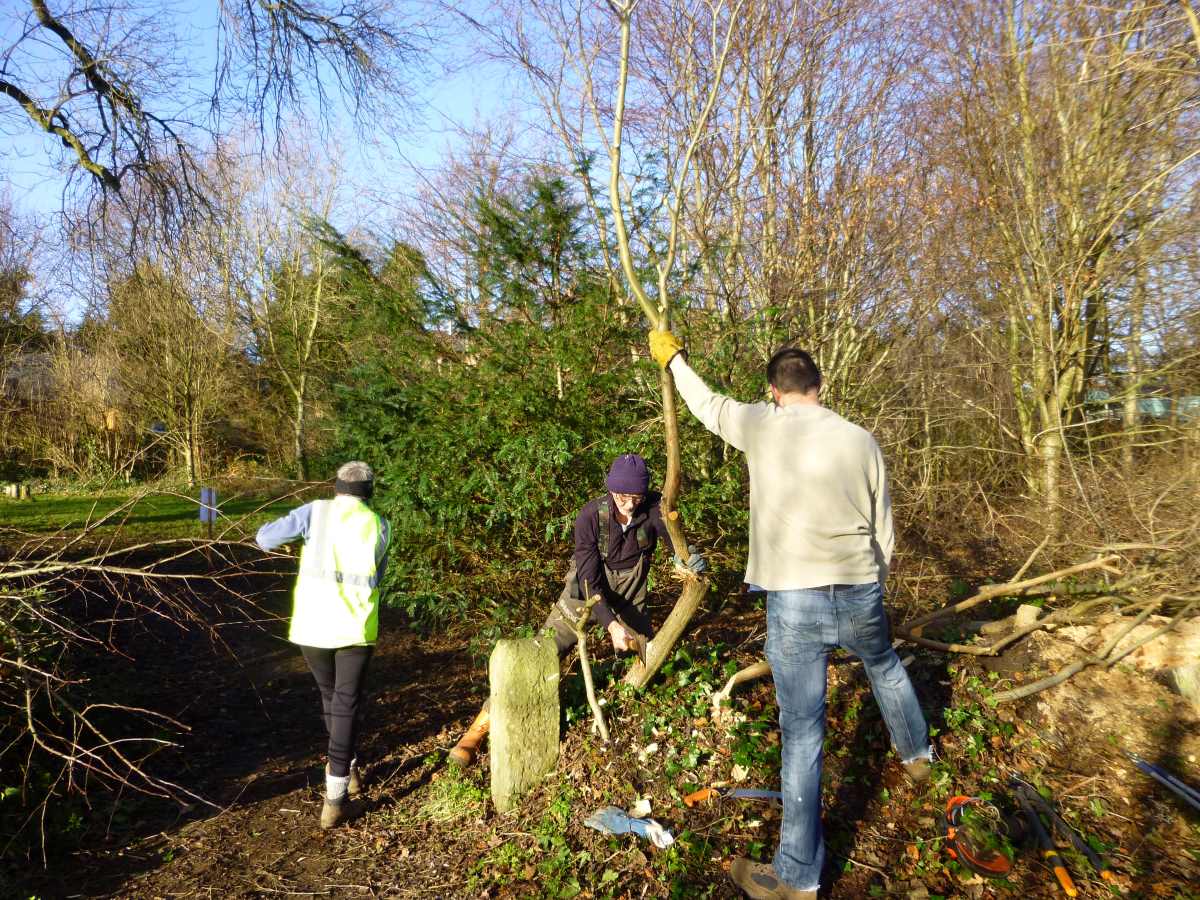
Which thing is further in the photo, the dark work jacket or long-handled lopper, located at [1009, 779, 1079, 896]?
the dark work jacket

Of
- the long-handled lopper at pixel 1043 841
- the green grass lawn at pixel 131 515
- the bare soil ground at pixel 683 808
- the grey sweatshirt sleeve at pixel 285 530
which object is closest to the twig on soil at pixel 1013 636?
the bare soil ground at pixel 683 808

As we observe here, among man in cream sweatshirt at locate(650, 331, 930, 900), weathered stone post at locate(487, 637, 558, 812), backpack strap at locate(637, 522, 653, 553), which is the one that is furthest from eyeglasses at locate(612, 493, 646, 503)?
man in cream sweatshirt at locate(650, 331, 930, 900)

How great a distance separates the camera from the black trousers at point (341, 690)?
4.13m

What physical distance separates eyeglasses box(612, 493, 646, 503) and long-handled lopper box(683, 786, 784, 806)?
4.86 feet

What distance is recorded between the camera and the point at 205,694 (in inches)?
255

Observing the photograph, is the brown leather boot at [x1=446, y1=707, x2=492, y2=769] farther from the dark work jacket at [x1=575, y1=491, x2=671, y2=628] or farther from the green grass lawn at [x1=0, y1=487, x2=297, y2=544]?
the green grass lawn at [x1=0, y1=487, x2=297, y2=544]

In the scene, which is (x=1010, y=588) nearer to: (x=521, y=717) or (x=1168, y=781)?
(x=1168, y=781)

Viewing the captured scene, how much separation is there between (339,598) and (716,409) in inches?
85.4

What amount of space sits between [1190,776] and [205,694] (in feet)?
21.6

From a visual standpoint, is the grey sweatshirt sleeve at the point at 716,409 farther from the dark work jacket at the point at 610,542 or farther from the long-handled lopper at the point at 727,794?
the long-handled lopper at the point at 727,794

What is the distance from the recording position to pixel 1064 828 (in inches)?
127

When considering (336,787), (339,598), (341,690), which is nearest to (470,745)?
(336,787)

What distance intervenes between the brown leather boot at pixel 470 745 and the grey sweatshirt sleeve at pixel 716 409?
2.49 m

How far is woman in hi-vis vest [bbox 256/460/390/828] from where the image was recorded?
406cm
